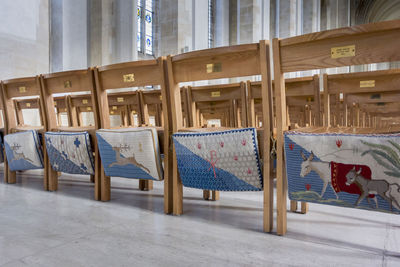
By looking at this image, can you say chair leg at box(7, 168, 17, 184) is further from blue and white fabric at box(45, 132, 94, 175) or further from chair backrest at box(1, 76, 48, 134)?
blue and white fabric at box(45, 132, 94, 175)

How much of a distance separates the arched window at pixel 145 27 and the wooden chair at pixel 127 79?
8.57 metres

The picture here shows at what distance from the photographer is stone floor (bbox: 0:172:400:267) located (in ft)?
3.78

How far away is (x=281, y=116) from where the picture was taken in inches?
54.6

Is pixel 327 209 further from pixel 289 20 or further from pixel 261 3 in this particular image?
pixel 289 20

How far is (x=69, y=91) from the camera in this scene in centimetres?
213

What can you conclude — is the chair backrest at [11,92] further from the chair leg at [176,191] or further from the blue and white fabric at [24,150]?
the chair leg at [176,191]

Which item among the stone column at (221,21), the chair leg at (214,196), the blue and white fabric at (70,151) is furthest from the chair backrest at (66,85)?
the stone column at (221,21)

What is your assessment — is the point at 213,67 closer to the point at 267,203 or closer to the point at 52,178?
the point at 267,203

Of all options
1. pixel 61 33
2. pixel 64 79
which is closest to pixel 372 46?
pixel 64 79

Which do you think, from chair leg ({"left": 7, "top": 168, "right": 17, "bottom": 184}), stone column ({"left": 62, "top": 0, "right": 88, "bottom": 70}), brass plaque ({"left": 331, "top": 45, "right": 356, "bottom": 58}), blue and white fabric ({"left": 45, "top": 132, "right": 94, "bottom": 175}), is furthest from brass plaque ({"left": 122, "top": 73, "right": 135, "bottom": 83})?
stone column ({"left": 62, "top": 0, "right": 88, "bottom": 70})

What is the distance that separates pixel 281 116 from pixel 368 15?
90.6 ft

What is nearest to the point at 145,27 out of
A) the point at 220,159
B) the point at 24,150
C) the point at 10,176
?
the point at 10,176

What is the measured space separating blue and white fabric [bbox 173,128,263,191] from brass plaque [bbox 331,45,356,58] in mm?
446

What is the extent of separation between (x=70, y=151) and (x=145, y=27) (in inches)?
351
